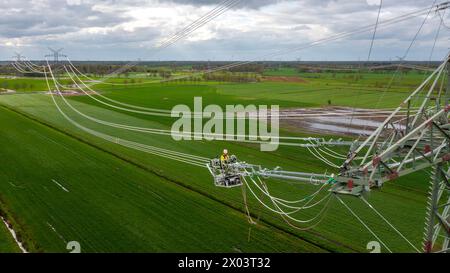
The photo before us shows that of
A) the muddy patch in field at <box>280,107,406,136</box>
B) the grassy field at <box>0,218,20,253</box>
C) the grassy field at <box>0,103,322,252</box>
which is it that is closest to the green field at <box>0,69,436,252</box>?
the grassy field at <box>0,103,322,252</box>

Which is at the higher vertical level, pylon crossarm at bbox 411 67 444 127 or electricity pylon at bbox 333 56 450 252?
pylon crossarm at bbox 411 67 444 127

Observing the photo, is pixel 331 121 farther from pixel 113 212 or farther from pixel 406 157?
pixel 406 157

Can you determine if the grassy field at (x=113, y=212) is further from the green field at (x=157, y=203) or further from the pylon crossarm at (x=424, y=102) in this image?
the pylon crossarm at (x=424, y=102)

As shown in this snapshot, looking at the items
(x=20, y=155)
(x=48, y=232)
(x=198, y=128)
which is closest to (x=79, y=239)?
(x=48, y=232)

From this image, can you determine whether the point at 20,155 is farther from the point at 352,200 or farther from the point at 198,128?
the point at 352,200

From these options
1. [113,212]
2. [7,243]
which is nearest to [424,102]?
[113,212]

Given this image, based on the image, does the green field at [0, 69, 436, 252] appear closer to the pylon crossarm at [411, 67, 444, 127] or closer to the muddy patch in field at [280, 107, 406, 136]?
the pylon crossarm at [411, 67, 444, 127]

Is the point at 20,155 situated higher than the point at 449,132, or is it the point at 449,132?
the point at 449,132
